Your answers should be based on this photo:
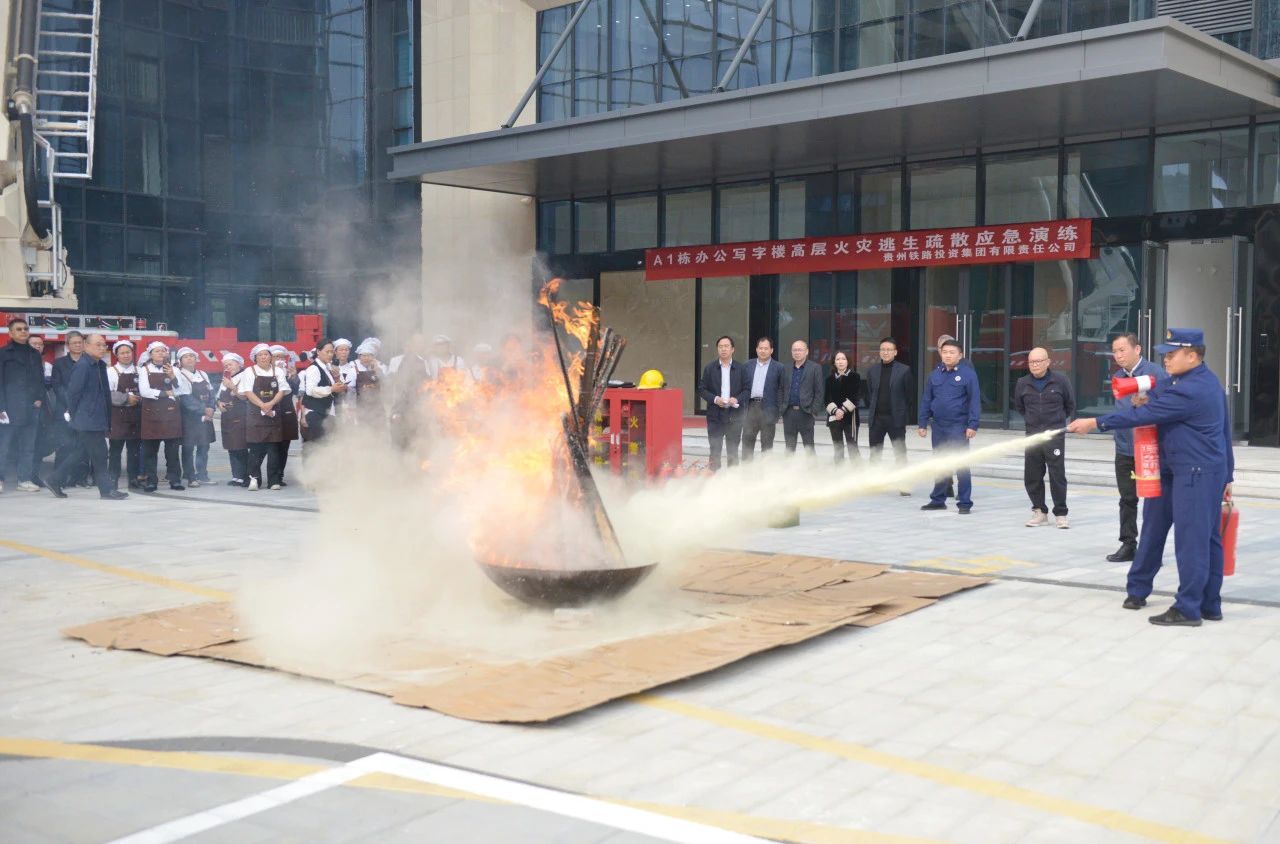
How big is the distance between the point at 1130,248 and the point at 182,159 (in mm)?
28099

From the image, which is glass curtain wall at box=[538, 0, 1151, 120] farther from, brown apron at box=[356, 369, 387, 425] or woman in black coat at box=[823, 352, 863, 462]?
brown apron at box=[356, 369, 387, 425]

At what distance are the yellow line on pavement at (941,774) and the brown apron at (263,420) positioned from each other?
1062 centimetres

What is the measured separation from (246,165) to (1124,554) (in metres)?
30.8

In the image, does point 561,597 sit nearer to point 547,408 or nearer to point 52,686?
point 547,408

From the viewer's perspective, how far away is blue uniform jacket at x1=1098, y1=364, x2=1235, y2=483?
7.36 metres

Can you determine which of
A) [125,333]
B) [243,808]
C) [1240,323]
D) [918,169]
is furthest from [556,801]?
[918,169]

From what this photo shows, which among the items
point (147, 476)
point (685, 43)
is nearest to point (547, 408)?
point (147, 476)

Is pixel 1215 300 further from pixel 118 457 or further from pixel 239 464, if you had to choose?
pixel 118 457

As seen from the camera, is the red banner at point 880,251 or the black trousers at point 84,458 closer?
the black trousers at point 84,458

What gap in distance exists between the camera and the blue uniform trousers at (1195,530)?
7.25 metres

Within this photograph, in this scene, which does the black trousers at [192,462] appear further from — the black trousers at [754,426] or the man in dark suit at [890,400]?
the man in dark suit at [890,400]

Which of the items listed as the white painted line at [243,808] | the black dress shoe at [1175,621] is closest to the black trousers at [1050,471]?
the black dress shoe at [1175,621]

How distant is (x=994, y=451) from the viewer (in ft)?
30.4

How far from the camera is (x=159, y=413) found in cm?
1503
